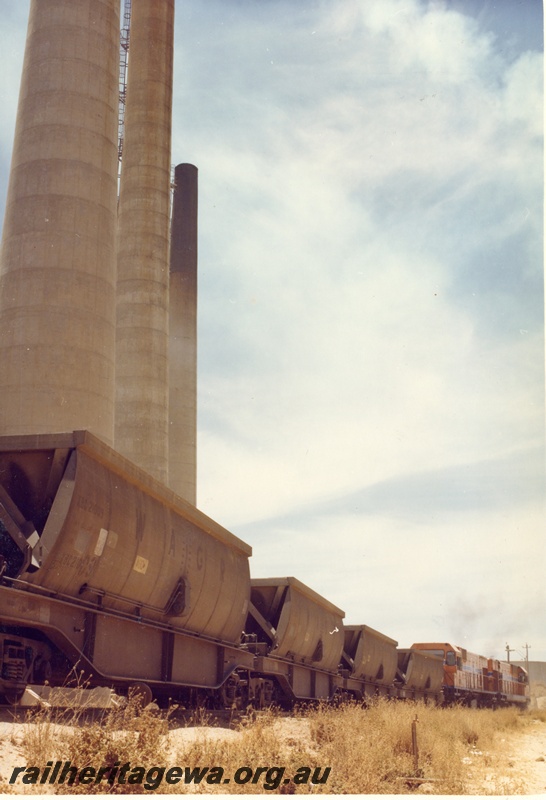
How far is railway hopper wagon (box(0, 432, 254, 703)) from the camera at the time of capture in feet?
27.6

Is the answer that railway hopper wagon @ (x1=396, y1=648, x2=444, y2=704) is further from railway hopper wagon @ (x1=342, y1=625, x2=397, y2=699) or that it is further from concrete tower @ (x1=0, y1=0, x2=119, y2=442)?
concrete tower @ (x1=0, y1=0, x2=119, y2=442)

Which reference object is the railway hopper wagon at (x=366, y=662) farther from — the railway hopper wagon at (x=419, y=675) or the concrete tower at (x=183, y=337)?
the concrete tower at (x=183, y=337)

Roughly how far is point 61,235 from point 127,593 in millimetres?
14006

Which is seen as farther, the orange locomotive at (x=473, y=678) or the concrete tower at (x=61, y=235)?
the orange locomotive at (x=473, y=678)

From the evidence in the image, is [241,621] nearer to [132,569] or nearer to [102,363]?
[132,569]

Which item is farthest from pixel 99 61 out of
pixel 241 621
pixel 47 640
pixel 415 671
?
pixel 415 671

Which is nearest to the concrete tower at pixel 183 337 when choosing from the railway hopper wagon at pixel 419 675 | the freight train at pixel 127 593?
the railway hopper wagon at pixel 419 675

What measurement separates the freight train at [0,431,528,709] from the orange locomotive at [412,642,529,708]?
16.4 m

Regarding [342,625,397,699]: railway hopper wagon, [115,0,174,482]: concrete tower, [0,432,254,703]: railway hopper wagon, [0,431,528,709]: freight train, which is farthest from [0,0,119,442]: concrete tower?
[115,0,174,482]: concrete tower

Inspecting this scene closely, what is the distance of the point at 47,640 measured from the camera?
9.03 metres

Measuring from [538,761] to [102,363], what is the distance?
48.0ft

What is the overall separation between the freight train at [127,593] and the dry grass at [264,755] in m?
0.99

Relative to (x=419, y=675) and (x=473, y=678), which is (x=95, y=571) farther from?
(x=473, y=678)

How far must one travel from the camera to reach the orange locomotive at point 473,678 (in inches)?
1246
